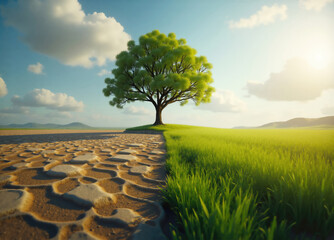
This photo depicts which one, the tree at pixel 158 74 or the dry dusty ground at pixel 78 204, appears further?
the tree at pixel 158 74

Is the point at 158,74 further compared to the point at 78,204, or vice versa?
the point at 158,74

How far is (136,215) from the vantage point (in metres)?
1.23

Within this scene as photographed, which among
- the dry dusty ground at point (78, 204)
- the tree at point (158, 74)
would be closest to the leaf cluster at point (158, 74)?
the tree at point (158, 74)

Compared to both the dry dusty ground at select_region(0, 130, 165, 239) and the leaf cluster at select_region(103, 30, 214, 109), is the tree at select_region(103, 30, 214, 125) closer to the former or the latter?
the leaf cluster at select_region(103, 30, 214, 109)

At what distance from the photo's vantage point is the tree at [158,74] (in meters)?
15.4

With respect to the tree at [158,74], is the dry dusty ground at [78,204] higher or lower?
lower

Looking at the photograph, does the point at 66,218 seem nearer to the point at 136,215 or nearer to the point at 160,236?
the point at 136,215

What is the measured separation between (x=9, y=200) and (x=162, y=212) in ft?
4.72

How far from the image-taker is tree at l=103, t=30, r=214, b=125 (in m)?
15.4

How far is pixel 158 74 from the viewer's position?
17.7 m

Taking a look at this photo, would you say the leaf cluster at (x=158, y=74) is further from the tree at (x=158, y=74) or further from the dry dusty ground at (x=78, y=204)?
the dry dusty ground at (x=78, y=204)

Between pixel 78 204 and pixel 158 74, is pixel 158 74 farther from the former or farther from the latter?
pixel 78 204

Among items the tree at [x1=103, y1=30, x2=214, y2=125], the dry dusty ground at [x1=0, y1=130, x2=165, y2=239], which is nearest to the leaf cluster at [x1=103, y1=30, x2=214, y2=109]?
the tree at [x1=103, y1=30, x2=214, y2=125]

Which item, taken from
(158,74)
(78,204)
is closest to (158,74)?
(158,74)
